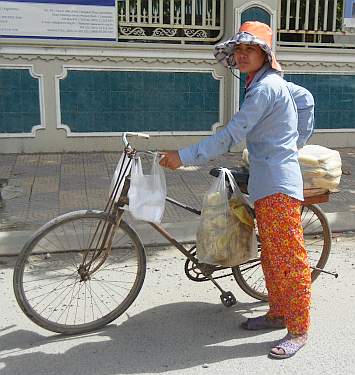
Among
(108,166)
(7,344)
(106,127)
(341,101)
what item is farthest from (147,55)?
(7,344)

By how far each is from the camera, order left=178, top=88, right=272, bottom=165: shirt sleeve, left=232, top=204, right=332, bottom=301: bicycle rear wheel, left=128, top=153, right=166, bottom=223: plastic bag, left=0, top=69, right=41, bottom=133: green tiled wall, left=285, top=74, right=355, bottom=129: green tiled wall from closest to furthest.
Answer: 1. left=178, top=88, right=272, bottom=165: shirt sleeve
2. left=128, top=153, right=166, bottom=223: plastic bag
3. left=232, top=204, right=332, bottom=301: bicycle rear wheel
4. left=0, top=69, right=41, bottom=133: green tiled wall
5. left=285, top=74, right=355, bottom=129: green tiled wall

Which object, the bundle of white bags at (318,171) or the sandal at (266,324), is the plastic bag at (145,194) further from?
the sandal at (266,324)

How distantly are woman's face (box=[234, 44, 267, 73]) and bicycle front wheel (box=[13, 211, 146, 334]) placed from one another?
1.14 meters

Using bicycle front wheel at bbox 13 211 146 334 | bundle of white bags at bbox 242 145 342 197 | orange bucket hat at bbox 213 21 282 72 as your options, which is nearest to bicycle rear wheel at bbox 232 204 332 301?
bundle of white bags at bbox 242 145 342 197

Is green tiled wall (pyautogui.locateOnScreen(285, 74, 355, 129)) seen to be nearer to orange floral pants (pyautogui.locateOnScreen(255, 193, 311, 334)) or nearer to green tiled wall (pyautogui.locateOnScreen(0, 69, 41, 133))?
green tiled wall (pyautogui.locateOnScreen(0, 69, 41, 133))

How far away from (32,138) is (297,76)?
4.21 m

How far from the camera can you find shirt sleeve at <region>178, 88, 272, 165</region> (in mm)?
2781

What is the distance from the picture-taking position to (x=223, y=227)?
3.09 meters

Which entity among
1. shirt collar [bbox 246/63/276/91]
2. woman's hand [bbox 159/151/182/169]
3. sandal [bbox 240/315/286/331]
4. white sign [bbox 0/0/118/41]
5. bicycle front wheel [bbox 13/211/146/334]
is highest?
white sign [bbox 0/0/118/41]

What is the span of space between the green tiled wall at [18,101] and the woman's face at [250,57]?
18.3ft

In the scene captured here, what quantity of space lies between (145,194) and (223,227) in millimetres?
480

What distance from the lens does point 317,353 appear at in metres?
3.02

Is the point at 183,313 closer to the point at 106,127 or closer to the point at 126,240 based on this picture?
the point at 126,240

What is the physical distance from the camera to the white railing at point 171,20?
8086 millimetres
